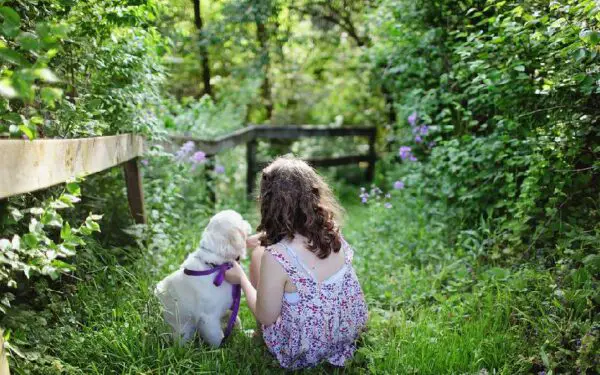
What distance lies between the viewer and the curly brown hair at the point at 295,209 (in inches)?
102

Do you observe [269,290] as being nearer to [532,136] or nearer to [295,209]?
[295,209]

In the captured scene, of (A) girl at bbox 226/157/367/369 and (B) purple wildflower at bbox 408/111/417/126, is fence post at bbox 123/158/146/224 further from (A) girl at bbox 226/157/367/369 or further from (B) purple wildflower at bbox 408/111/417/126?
(B) purple wildflower at bbox 408/111/417/126

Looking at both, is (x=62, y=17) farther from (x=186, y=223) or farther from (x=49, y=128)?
(x=186, y=223)

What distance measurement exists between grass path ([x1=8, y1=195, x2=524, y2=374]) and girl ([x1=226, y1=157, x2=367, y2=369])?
0.15 metres

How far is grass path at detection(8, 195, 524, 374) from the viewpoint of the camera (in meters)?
2.46

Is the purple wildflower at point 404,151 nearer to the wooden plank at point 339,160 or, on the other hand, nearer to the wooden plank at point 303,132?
the wooden plank at point 303,132

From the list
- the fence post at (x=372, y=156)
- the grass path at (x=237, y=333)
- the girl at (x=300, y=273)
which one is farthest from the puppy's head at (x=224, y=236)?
the fence post at (x=372, y=156)

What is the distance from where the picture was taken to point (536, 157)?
341 centimetres

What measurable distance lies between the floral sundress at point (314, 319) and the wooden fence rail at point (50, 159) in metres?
0.94

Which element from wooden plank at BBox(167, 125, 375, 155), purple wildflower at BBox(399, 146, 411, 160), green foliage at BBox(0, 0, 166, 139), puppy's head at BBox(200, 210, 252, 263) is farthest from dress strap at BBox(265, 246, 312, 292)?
purple wildflower at BBox(399, 146, 411, 160)

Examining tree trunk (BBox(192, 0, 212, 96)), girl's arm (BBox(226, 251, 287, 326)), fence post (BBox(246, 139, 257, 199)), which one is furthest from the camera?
tree trunk (BBox(192, 0, 212, 96))

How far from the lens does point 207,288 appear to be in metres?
2.78

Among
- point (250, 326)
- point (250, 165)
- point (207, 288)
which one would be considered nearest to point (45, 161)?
point (207, 288)

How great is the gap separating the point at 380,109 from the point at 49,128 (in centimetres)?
825
